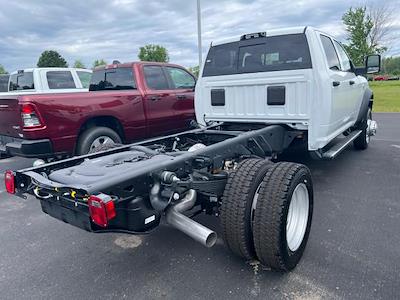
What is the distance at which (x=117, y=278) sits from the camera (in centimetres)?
285

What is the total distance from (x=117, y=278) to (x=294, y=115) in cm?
289

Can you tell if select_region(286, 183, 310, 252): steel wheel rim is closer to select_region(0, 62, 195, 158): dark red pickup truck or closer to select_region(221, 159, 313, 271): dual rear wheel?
select_region(221, 159, 313, 271): dual rear wheel

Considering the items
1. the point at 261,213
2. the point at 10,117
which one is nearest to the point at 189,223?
the point at 261,213

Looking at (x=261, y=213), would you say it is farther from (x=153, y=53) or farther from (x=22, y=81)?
(x=153, y=53)

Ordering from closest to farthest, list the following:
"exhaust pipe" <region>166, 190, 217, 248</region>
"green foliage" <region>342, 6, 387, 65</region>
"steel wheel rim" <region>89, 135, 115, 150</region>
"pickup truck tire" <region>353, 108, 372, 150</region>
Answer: "exhaust pipe" <region>166, 190, 217, 248</region>
"steel wheel rim" <region>89, 135, 115, 150</region>
"pickup truck tire" <region>353, 108, 372, 150</region>
"green foliage" <region>342, 6, 387, 65</region>

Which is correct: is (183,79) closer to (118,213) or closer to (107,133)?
(107,133)

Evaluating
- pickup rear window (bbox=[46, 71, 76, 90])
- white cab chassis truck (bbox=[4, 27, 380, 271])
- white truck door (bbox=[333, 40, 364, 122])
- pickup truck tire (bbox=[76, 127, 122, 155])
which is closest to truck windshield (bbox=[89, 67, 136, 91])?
pickup truck tire (bbox=[76, 127, 122, 155])

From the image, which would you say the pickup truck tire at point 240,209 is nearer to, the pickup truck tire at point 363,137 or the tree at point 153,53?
the pickup truck tire at point 363,137

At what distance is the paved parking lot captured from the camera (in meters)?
2.62

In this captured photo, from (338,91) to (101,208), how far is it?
3785mm

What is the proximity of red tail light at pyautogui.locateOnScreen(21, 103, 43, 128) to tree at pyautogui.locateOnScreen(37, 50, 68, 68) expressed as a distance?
173 ft

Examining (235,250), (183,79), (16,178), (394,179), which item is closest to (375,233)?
(235,250)

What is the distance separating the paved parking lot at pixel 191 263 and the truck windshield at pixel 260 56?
183 cm

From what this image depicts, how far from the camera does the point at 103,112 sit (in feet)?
18.9
